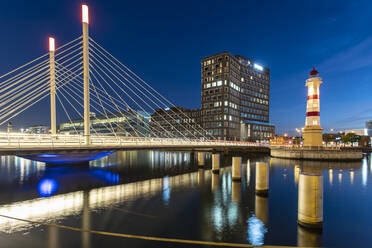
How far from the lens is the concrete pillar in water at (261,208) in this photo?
1288cm

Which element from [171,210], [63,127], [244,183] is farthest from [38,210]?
[63,127]

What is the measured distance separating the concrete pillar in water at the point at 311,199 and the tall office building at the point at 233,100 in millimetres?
92129

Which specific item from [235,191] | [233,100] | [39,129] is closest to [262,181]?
[235,191]

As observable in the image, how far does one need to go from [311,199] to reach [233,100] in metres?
102

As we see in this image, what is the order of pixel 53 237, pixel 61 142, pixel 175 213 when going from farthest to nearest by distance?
1. pixel 61 142
2. pixel 175 213
3. pixel 53 237

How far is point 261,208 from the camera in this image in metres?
14.6

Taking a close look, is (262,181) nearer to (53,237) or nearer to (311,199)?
(311,199)

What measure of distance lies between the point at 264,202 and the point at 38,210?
1518 centimetres

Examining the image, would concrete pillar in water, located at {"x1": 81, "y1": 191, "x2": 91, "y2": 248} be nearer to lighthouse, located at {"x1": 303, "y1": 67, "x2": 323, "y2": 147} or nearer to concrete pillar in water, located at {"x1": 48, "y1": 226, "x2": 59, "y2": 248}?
concrete pillar in water, located at {"x1": 48, "y1": 226, "x2": 59, "y2": 248}

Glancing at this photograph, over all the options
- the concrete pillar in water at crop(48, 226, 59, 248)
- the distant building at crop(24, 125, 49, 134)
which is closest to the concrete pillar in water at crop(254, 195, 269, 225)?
the concrete pillar in water at crop(48, 226, 59, 248)

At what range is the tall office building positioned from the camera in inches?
4142

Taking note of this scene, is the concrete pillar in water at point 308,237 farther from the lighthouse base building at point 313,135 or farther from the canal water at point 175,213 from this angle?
the lighthouse base building at point 313,135

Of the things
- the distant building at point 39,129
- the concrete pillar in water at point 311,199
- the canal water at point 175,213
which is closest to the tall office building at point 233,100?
the canal water at point 175,213

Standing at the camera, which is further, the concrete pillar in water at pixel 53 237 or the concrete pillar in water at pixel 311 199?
the concrete pillar in water at pixel 311 199
